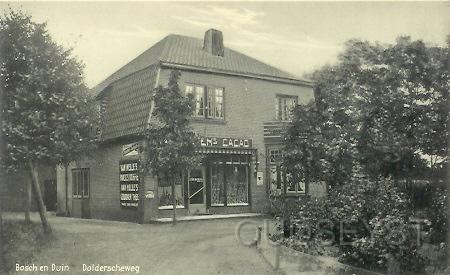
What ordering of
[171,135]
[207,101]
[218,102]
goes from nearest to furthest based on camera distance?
1. [171,135]
2. [207,101]
3. [218,102]

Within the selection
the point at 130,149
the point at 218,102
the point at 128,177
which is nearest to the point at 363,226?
the point at 218,102

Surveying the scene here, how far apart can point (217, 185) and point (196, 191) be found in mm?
818

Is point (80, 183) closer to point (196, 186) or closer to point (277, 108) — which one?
point (196, 186)

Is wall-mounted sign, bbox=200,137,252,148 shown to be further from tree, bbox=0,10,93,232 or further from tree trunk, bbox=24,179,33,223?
tree trunk, bbox=24,179,33,223

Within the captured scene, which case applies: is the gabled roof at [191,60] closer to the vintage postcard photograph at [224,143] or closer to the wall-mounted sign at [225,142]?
the vintage postcard photograph at [224,143]

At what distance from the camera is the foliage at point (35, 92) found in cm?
954

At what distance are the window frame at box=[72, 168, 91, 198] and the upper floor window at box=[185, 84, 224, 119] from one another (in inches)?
189

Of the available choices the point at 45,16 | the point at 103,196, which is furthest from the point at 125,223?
the point at 45,16

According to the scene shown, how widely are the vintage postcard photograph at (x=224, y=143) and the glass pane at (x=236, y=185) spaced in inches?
1.9

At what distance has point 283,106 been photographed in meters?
17.2

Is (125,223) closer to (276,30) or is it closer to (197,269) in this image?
(197,269)

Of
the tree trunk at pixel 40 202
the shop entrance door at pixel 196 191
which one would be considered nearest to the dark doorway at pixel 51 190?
the shop entrance door at pixel 196 191

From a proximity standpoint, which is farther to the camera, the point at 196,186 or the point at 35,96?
the point at 196,186

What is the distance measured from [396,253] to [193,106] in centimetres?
694
